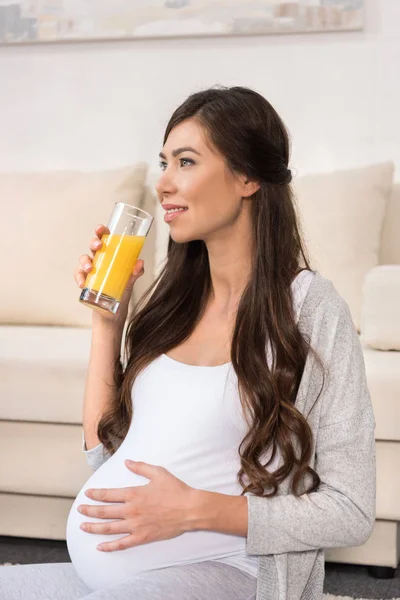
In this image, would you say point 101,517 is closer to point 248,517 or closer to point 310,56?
point 248,517

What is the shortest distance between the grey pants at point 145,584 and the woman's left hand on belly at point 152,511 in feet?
0.18

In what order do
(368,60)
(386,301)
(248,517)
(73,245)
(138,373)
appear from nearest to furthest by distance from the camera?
(248,517) < (138,373) < (386,301) < (73,245) < (368,60)

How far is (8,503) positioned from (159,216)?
1068 mm

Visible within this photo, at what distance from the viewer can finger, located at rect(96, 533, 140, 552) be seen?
1.18 metres

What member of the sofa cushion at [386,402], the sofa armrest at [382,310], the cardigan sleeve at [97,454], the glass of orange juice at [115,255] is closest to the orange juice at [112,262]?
the glass of orange juice at [115,255]

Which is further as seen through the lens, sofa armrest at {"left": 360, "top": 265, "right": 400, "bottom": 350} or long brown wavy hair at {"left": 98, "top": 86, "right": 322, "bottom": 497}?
sofa armrest at {"left": 360, "top": 265, "right": 400, "bottom": 350}

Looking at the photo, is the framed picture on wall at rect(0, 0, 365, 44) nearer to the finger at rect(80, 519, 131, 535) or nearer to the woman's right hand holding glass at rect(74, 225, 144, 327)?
the woman's right hand holding glass at rect(74, 225, 144, 327)

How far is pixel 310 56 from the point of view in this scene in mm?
3213

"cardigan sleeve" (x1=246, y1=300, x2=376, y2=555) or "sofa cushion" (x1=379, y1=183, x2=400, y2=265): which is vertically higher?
"cardigan sleeve" (x1=246, y1=300, x2=376, y2=555)

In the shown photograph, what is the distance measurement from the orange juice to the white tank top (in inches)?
7.0

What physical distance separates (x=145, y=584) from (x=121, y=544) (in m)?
0.06

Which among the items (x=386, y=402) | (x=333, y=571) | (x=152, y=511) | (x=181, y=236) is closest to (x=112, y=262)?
(x=181, y=236)

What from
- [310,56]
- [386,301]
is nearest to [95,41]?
[310,56]

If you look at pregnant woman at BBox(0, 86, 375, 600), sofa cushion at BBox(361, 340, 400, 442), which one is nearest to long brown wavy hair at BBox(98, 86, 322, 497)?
pregnant woman at BBox(0, 86, 375, 600)
